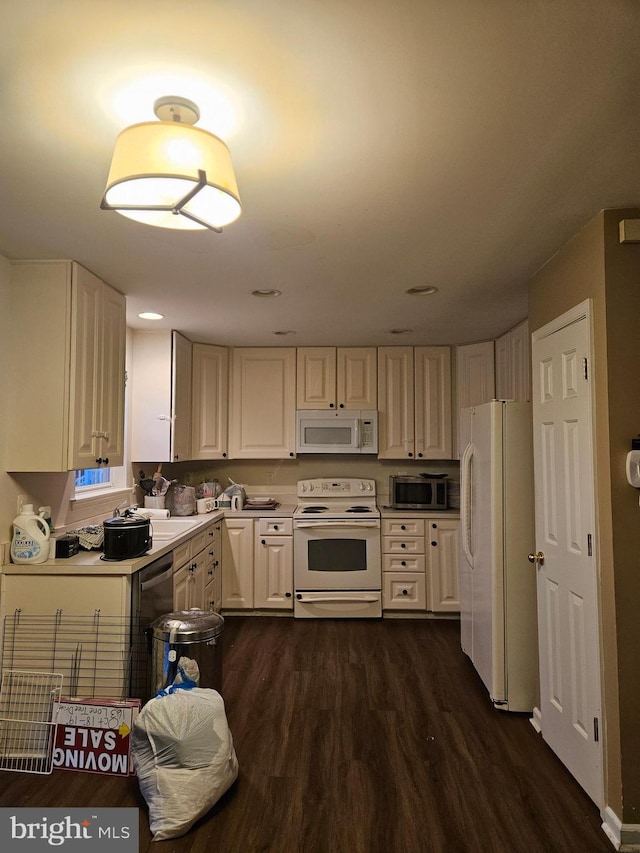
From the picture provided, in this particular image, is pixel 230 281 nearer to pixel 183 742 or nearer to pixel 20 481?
pixel 20 481

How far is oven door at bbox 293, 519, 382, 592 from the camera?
163 inches

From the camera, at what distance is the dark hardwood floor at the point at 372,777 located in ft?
5.97

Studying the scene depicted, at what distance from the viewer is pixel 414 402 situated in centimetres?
447

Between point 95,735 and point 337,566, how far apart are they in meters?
2.24

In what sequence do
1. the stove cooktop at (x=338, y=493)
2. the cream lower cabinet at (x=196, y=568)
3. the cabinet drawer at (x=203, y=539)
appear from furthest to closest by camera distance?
the stove cooktop at (x=338, y=493) < the cabinet drawer at (x=203, y=539) < the cream lower cabinet at (x=196, y=568)

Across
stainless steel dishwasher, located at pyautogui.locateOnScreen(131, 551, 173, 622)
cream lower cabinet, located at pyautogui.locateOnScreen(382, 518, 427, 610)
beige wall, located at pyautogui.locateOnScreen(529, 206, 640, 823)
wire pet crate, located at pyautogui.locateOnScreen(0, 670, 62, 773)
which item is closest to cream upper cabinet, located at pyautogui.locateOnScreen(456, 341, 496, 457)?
cream lower cabinet, located at pyautogui.locateOnScreen(382, 518, 427, 610)

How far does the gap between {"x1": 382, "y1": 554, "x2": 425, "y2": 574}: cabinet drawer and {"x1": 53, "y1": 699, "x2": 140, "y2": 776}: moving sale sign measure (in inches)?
94.1

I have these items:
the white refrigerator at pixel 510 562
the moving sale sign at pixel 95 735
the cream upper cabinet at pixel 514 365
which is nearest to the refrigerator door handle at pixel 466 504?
the white refrigerator at pixel 510 562

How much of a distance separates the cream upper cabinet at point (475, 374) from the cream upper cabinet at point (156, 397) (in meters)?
2.25

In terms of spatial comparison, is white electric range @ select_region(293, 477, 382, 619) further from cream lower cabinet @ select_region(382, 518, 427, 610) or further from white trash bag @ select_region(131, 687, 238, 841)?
white trash bag @ select_region(131, 687, 238, 841)

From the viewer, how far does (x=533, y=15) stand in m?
1.06

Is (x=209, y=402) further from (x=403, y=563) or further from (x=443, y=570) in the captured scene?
(x=443, y=570)

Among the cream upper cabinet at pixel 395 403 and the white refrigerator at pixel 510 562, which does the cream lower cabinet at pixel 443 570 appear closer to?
the cream upper cabinet at pixel 395 403
